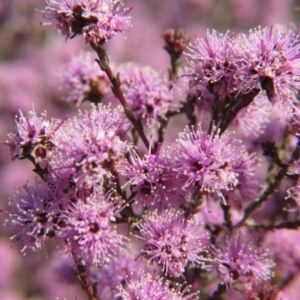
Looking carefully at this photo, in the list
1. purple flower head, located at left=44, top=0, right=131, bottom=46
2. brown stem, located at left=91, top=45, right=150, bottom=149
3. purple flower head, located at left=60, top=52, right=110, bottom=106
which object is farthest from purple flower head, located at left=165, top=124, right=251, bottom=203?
purple flower head, located at left=60, top=52, right=110, bottom=106

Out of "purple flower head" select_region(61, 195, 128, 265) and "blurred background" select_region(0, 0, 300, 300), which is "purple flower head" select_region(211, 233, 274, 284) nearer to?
"purple flower head" select_region(61, 195, 128, 265)

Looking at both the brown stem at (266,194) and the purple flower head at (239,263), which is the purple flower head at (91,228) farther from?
the brown stem at (266,194)

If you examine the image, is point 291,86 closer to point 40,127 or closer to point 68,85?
point 40,127

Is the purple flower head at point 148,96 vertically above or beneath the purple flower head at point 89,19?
beneath

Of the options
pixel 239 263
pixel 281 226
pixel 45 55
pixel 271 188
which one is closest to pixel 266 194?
pixel 271 188

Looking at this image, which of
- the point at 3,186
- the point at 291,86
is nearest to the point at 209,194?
the point at 291,86

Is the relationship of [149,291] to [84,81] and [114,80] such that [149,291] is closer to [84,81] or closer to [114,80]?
[114,80]

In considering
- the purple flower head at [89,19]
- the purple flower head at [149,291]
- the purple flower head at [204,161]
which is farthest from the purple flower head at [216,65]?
the purple flower head at [149,291]
